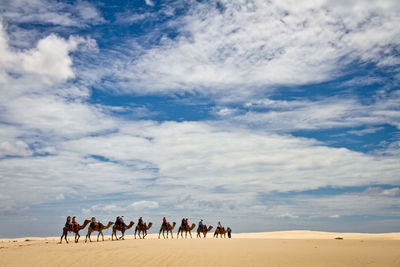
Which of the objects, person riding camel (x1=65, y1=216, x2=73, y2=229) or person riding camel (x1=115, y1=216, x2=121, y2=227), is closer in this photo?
person riding camel (x1=65, y1=216, x2=73, y2=229)

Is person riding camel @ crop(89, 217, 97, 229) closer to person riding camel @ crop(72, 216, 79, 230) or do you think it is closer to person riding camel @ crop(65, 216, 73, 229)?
person riding camel @ crop(72, 216, 79, 230)

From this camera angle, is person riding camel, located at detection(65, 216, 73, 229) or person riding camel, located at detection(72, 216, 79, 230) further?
person riding camel, located at detection(72, 216, 79, 230)

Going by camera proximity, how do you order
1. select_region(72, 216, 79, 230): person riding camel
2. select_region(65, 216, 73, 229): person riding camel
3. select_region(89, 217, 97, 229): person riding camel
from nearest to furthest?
select_region(65, 216, 73, 229): person riding camel
select_region(72, 216, 79, 230): person riding camel
select_region(89, 217, 97, 229): person riding camel

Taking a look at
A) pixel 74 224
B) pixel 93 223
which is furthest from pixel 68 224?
pixel 93 223

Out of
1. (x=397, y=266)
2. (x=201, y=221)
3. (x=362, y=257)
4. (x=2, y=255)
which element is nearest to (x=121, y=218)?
(x=201, y=221)

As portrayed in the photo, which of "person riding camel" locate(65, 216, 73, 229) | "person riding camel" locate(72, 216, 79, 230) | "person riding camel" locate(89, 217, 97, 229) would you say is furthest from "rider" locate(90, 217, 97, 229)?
"person riding camel" locate(65, 216, 73, 229)

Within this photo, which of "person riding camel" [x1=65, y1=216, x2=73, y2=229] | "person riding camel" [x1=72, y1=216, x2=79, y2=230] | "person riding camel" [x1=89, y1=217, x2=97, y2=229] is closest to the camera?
"person riding camel" [x1=65, y1=216, x2=73, y2=229]

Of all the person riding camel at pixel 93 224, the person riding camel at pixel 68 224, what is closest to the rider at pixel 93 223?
the person riding camel at pixel 93 224

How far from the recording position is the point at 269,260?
17.8 m

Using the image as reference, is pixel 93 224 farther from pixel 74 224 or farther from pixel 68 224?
pixel 68 224

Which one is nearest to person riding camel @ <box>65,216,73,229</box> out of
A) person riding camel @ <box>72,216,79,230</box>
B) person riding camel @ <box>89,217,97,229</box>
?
person riding camel @ <box>72,216,79,230</box>

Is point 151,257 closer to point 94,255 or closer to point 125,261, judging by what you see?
point 125,261

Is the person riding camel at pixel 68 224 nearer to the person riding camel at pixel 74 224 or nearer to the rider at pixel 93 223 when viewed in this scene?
the person riding camel at pixel 74 224

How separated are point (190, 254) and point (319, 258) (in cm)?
709
